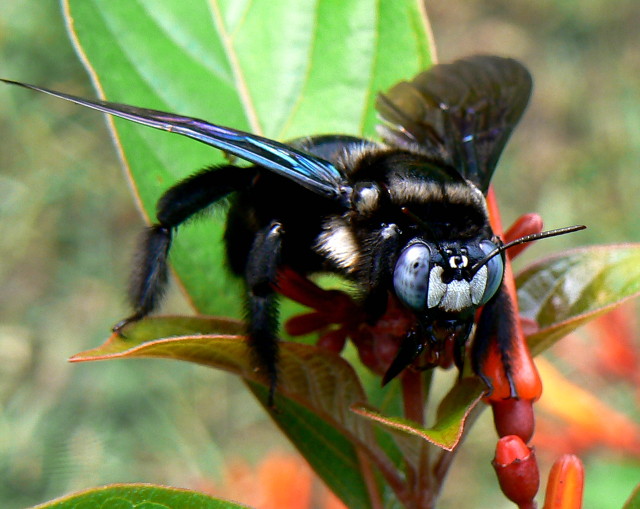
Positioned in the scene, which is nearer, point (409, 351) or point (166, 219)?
point (409, 351)

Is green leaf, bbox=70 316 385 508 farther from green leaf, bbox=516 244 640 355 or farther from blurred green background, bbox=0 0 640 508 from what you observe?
blurred green background, bbox=0 0 640 508

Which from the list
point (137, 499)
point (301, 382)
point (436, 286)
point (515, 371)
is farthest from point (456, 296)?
point (137, 499)

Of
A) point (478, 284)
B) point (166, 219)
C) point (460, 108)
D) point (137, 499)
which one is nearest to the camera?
Result: point (137, 499)

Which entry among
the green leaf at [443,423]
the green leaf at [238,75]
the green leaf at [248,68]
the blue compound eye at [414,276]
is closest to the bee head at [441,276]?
the blue compound eye at [414,276]

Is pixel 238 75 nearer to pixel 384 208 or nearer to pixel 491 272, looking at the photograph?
pixel 384 208

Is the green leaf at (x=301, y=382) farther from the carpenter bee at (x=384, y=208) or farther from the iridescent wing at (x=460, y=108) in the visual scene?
the iridescent wing at (x=460, y=108)

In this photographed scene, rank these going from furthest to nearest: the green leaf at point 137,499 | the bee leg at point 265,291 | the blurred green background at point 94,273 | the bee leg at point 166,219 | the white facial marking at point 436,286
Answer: the blurred green background at point 94,273
the bee leg at point 166,219
the bee leg at point 265,291
the white facial marking at point 436,286
the green leaf at point 137,499

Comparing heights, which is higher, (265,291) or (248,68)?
(248,68)
